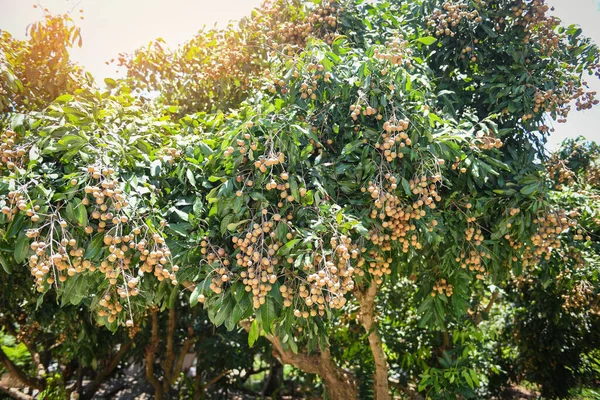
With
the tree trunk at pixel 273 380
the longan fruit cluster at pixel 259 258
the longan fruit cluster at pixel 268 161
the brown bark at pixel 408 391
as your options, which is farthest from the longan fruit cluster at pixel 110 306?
A: the tree trunk at pixel 273 380

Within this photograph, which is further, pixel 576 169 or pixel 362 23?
pixel 576 169

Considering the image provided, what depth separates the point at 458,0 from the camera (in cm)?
310

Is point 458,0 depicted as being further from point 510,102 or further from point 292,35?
point 292,35

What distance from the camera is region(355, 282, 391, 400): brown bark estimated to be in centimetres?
354

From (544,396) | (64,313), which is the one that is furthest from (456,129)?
(544,396)

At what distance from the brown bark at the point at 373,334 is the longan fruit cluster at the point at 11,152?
2.30 metres

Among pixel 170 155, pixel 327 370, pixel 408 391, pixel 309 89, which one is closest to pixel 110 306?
pixel 170 155

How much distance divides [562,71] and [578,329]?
344 cm

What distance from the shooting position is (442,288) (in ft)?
9.93

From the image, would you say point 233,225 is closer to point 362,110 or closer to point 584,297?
point 362,110

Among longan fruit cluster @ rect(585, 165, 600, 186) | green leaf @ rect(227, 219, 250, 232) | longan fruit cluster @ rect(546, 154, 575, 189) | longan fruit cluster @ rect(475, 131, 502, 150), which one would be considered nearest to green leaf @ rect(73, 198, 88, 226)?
green leaf @ rect(227, 219, 250, 232)

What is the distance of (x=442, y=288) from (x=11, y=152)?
8.34 ft

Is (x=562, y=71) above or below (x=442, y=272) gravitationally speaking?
above

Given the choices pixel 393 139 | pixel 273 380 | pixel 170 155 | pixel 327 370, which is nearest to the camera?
pixel 393 139
